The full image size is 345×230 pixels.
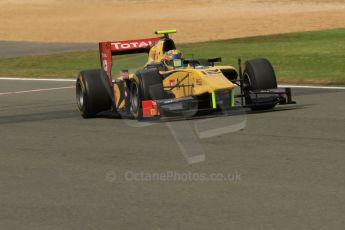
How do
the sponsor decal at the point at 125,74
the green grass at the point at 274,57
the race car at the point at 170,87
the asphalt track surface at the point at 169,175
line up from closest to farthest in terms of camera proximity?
the asphalt track surface at the point at 169,175
the race car at the point at 170,87
the sponsor decal at the point at 125,74
the green grass at the point at 274,57

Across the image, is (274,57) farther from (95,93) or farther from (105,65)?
(95,93)

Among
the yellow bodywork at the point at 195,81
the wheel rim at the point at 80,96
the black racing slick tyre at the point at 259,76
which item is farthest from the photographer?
the wheel rim at the point at 80,96

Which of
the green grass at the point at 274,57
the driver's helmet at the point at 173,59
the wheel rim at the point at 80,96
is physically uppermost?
the driver's helmet at the point at 173,59

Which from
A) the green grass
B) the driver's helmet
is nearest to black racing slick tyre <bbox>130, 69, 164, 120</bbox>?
the driver's helmet

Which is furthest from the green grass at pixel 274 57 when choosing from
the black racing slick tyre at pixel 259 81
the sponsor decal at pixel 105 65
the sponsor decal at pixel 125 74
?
the sponsor decal at pixel 125 74

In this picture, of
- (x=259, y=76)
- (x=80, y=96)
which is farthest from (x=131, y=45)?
(x=259, y=76)

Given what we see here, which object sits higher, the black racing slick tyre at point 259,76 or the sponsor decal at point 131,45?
the sponsor decal at point 131,45

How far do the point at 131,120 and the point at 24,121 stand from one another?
181 centimetres

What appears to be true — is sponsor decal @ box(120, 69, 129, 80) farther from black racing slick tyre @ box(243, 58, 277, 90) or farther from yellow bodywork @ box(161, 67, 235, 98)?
black racing slick tyre @ box(243, 58, 277, 90)

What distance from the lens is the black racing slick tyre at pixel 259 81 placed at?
14.6 metres

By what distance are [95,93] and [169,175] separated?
19.3 ft

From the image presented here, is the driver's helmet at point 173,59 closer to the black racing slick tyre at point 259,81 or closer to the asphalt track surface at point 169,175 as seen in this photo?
the black racing slick tyre at point 259,81

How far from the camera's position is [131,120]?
14.6 meters

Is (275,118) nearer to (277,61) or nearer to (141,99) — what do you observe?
(141,99)
